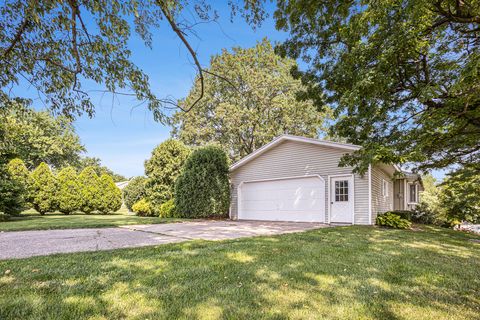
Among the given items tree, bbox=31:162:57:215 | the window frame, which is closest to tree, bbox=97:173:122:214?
tree, bbox=31:162:57:215

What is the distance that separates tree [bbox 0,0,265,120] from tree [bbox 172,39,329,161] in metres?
16.8

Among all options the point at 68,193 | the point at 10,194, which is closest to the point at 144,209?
the point at 68,193

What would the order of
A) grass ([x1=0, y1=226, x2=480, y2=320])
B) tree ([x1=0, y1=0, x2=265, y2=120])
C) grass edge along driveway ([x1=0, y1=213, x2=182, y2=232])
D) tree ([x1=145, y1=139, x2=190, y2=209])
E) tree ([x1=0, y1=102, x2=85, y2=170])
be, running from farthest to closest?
tree ([x1=0, y1=102, x2=85, y2=170]) → tree ([x1=145, y1=139, x2=190, y2=209]) → grass edge along driveway ([x1=0, y1=213, x2=182, y2=232]) → tree ([x1=0, y1=0, x2=265, y2=120]) → grass ([x1=0, y1=226, x2=480, y2=320])

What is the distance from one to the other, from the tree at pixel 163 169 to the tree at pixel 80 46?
11.3m

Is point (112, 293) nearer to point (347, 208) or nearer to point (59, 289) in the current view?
point (59, 289)

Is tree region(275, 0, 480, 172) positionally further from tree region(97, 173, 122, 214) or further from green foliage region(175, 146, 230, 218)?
tree region(97, 173, 122, 214)

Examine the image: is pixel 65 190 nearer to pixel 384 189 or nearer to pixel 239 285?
pixel 239 285

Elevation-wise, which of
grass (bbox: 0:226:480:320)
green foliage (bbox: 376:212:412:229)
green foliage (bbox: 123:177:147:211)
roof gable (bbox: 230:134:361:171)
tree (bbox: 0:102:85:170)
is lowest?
grass (bbox: 0:226:480:320)

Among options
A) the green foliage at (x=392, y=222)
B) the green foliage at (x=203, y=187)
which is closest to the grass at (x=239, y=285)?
the green foliage at (x=392, y=222)

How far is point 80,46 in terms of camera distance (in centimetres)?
383

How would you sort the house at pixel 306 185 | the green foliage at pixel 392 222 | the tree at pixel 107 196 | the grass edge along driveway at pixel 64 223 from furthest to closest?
the tree at pixel 107 196
the house at pixel 306 185
the green foliage at pixel 392 222
the grass edge along driveway at pixel 64 223

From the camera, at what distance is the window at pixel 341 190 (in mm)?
10691

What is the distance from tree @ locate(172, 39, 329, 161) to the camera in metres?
21.1

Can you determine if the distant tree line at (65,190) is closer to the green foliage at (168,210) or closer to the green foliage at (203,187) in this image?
the green foliage at (168,210)
